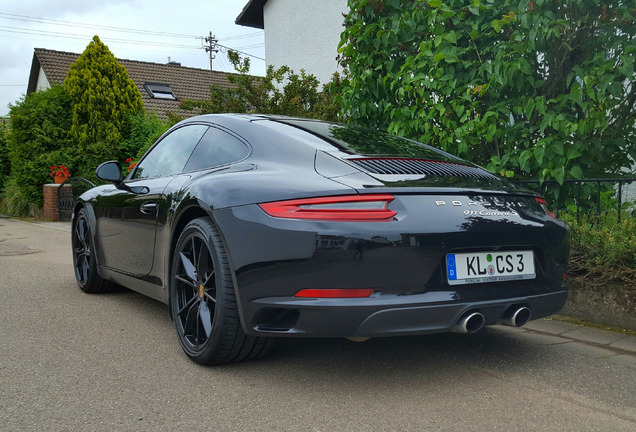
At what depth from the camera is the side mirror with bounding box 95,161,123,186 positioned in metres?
4.45

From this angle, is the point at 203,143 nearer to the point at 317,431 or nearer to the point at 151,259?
the point at 151,259

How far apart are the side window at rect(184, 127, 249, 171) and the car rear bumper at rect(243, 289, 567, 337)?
102 cm

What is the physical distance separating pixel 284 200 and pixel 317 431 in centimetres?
97

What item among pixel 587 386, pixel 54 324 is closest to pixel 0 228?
pixel 54 324

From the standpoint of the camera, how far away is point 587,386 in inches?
115

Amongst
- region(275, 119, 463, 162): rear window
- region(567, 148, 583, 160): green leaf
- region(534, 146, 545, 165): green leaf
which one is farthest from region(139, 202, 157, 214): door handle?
region(567, 148, 583, 160): green leaf

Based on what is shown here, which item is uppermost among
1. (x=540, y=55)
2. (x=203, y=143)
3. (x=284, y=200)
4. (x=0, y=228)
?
(x=540, y=55)

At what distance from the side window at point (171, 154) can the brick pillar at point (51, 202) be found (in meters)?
12.1

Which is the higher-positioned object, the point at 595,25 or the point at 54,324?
the point at 595,25

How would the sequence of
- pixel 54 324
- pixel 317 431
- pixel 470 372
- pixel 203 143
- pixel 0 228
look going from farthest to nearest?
pixel 0 228 → pixel 54 324 → pixel 203 143 → pixel 470 372 → pixel 317 431

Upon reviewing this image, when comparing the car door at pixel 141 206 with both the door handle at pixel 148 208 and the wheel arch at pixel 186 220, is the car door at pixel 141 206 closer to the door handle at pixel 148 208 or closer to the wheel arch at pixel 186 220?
the door handle at pixel 148 208

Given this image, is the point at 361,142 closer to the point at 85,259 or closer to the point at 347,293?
the point at 347,293

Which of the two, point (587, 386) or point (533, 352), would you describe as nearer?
point (587, 386)

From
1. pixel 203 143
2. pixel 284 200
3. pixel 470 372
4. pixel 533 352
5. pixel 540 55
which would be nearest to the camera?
pixel 284 200
